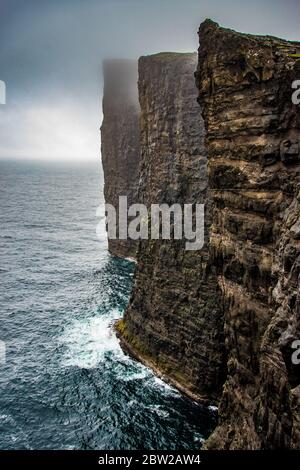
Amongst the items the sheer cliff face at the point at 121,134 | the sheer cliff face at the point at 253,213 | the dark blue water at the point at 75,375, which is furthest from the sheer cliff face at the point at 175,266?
the sheer cliff face at the point at 121,134

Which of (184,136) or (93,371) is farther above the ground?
(184,136)

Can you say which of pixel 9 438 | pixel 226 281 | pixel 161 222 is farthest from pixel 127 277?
pixel 226 281

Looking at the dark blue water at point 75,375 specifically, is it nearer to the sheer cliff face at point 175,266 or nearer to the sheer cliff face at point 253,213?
the sheer cliff face at point 175,266

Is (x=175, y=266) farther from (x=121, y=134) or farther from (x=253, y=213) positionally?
(x=121, y=134)

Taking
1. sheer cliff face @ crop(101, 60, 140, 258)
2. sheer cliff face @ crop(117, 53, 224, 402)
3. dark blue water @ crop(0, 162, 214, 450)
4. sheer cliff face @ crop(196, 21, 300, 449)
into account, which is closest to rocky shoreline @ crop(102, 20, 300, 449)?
sheer cliff face @ crop(196, 21, 300, 449)

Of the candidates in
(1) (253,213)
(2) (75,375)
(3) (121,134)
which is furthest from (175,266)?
(3) (121,134)

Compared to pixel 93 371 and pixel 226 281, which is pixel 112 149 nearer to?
pixel 93 371
